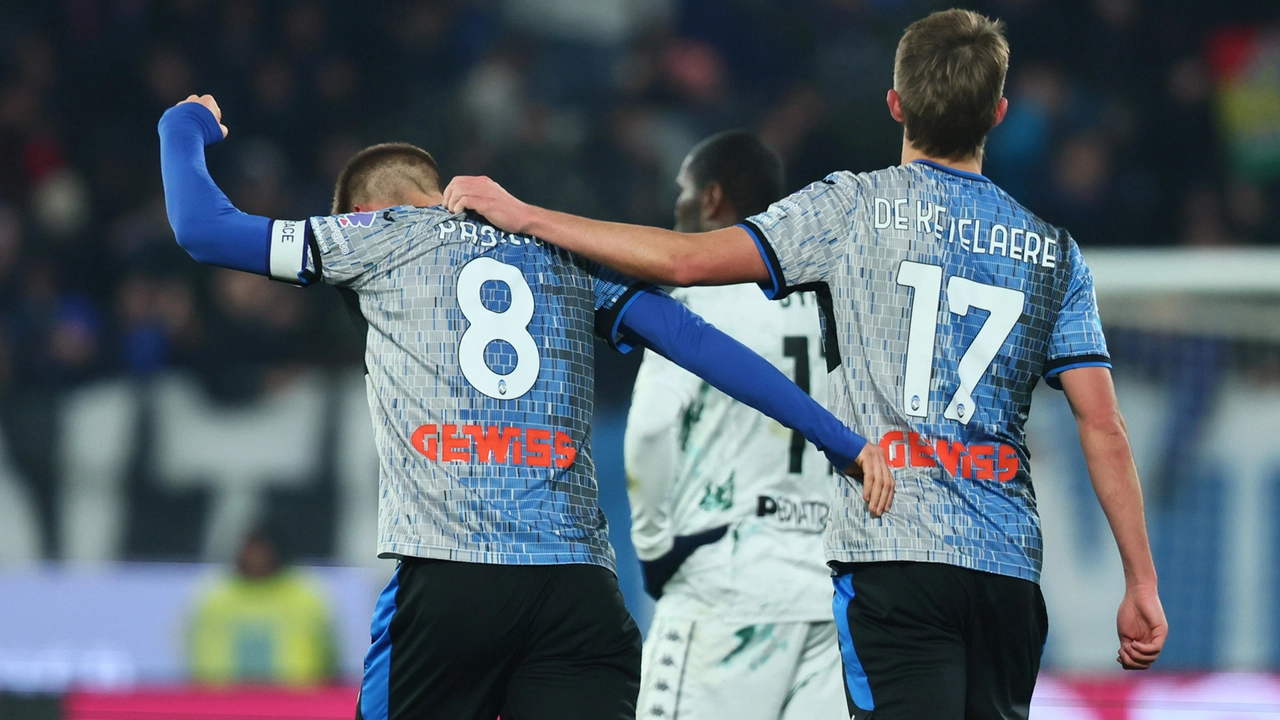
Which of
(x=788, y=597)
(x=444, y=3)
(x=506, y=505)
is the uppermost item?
(x=444, y=3)

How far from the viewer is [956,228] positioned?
281 cm

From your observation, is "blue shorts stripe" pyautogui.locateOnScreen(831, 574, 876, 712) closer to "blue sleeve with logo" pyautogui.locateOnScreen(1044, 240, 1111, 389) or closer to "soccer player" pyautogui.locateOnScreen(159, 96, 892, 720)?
"soccer player" pyautogui.locateOnScreen(159, 96, 892, 720)

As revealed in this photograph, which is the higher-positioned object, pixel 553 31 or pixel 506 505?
pixel 553 31

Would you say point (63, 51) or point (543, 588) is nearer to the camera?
point (543, 588)

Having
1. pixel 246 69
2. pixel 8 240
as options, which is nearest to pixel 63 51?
pixel 246 69

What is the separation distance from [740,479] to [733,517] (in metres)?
0.11

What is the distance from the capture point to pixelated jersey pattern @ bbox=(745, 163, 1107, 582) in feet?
9.01

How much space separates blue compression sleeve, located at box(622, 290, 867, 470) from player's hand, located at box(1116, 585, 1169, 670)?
713mm

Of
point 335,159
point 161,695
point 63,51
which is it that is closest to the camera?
point 161,695

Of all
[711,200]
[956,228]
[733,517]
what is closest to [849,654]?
[956,228]

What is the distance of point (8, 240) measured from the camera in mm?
9109

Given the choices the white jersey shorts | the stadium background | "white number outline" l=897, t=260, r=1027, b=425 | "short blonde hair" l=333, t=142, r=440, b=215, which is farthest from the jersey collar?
the stadium background

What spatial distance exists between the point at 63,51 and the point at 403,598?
912 centimetres

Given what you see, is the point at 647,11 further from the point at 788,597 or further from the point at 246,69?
the point at 788,597
